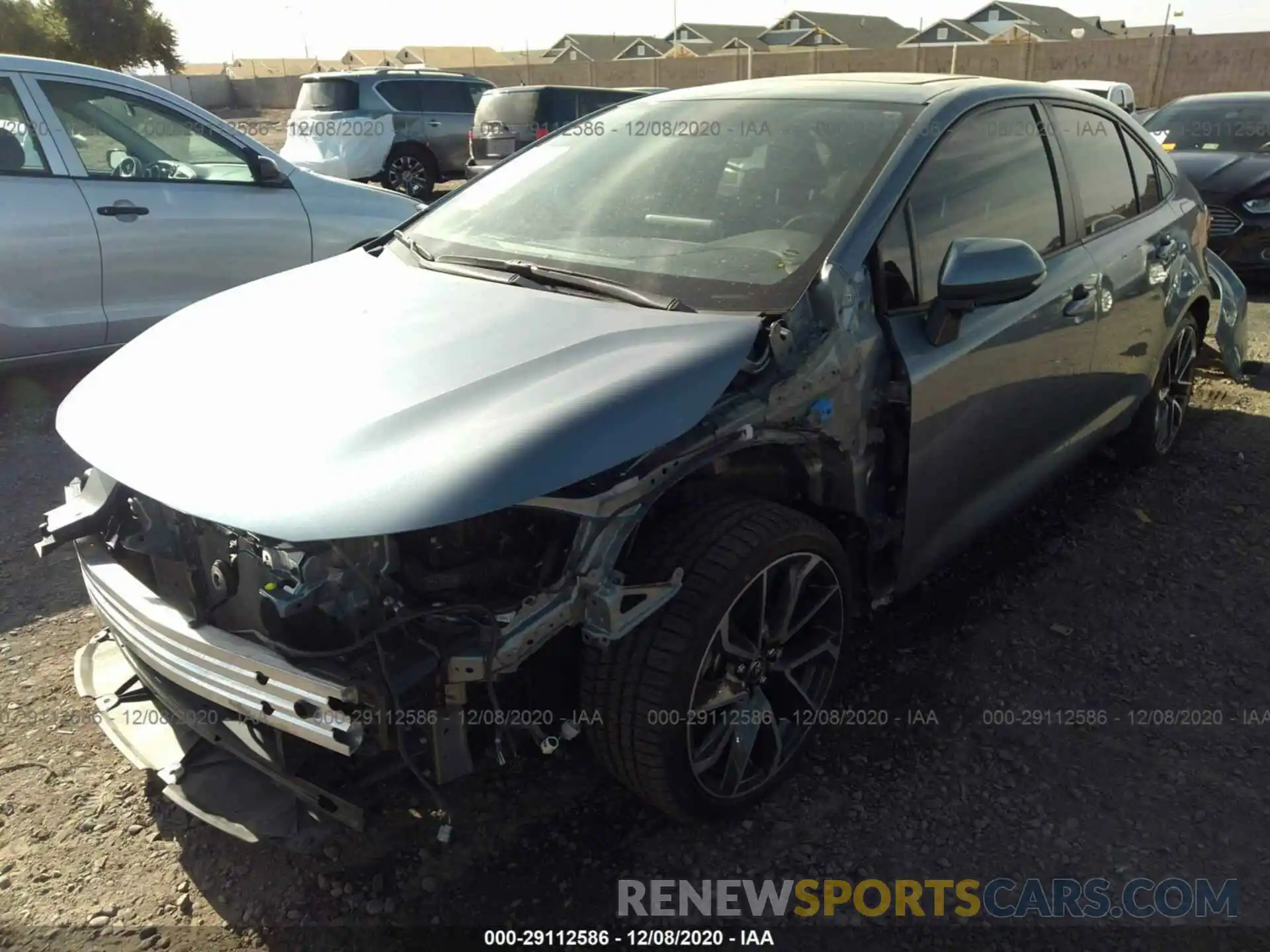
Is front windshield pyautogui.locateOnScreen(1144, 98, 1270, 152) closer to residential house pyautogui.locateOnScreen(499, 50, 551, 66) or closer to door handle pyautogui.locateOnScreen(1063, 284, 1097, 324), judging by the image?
door handle pyautogui.locateOnScreen(1063, 284, 1097, 324)

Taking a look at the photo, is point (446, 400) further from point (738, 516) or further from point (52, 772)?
point (52, 772)

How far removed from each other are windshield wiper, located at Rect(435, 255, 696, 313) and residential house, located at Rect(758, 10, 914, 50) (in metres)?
55.9

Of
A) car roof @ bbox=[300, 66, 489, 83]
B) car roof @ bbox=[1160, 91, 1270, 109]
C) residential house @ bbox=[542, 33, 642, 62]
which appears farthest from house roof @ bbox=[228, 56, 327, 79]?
car roof @ bbox=[1160, 91, 1270, 109]

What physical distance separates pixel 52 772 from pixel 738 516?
80.8 inches

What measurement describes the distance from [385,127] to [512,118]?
79.2 inches

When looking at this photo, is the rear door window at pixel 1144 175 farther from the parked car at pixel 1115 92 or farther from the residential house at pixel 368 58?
the residential house at pixel 368 58

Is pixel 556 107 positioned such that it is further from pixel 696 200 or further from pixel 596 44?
pixel 596 44

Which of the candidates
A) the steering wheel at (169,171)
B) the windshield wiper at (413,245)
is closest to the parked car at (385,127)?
the steering wheel at (169,171)

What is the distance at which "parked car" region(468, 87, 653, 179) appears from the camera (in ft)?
39.4

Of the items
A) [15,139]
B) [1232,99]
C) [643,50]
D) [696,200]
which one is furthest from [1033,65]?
[643,50]

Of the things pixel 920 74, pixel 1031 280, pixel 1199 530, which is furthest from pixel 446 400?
pixel 1199 530

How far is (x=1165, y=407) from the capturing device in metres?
4.48

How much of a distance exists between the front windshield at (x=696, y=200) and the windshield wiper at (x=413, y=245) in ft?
0.11

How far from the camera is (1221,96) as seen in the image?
973 cm
